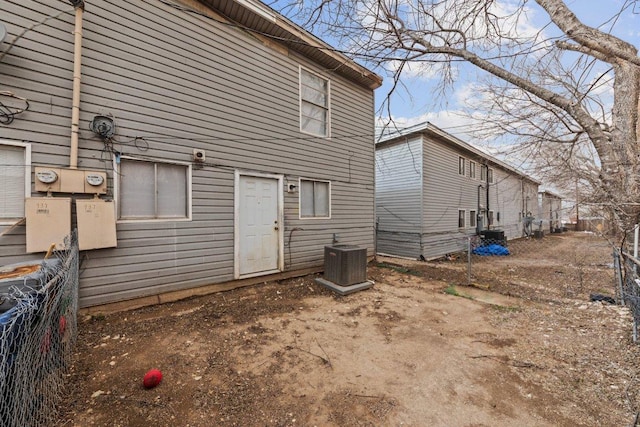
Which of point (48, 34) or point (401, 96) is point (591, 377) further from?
point (48, 34)

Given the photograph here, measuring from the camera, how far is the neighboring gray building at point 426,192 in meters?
10.3

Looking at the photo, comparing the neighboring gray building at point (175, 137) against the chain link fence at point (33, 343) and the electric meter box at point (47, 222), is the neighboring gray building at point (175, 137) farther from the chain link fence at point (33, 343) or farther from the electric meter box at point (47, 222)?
the chain link fence at point (33, 343)

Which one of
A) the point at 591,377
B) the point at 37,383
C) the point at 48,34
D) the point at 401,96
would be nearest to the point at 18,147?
the point at 48,34

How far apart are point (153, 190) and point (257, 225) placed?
203 cm

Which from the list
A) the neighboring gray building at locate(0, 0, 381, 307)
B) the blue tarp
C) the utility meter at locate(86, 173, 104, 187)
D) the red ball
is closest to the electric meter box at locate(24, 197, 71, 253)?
the neighboring gray building at locate(0, 0, 381, 307)

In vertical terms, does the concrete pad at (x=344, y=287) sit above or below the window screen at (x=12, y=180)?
below

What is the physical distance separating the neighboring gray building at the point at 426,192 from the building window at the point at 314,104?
135 inches

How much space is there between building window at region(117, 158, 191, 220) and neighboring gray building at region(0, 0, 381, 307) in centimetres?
2

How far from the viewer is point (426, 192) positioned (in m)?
10.3

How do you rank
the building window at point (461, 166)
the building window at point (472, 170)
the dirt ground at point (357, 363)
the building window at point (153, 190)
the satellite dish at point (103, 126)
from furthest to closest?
the building window at point (472, 170) → the building window at point (461, 166) → the building window at point (153, 190) → the satellite dish at point (103, 126) → the dirt ground at point (357, 363)

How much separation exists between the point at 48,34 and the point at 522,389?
6989mm

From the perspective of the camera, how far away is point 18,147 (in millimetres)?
3291

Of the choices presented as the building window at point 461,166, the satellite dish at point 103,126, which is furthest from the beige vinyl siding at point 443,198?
the satellite dish at point 103,126

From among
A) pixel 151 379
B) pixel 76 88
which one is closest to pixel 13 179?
pixel 76 88
